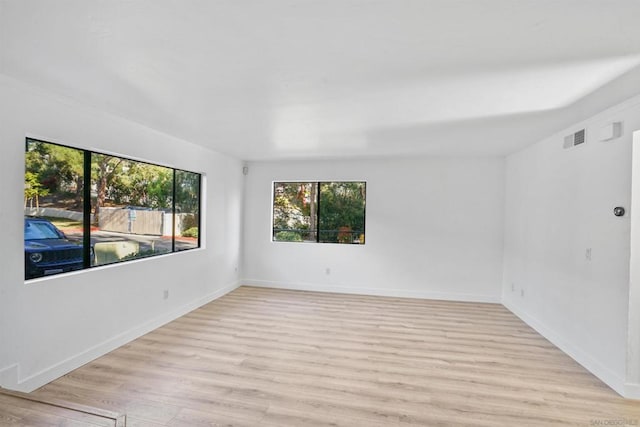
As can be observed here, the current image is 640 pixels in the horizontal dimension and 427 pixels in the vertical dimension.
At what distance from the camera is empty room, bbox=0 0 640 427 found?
157cm

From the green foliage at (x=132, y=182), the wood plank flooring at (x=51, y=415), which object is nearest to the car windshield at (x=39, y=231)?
the green foliage at (x=132, y=182)

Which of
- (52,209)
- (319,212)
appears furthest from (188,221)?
(319,212)

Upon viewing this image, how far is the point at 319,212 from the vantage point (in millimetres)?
5824

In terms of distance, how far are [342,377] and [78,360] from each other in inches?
91.7

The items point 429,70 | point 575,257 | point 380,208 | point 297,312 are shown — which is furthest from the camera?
point 380,208

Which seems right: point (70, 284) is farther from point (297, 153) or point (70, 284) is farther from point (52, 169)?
point (297, 153)

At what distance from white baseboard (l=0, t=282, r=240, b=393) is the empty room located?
0.02 metres

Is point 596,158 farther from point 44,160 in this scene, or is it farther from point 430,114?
point 44,160

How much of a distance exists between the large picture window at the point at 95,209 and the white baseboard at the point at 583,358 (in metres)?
4.69

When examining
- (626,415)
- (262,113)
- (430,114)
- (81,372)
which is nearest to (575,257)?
(626,415)

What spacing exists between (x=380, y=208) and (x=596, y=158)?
303 centimetres

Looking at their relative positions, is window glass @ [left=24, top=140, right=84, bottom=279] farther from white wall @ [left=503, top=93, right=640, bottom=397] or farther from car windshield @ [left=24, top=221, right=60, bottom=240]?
white wall @ [left=503, top=93, right=640, bottom=397]

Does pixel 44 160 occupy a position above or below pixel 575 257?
above

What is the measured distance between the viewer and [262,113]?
2.94 meters
